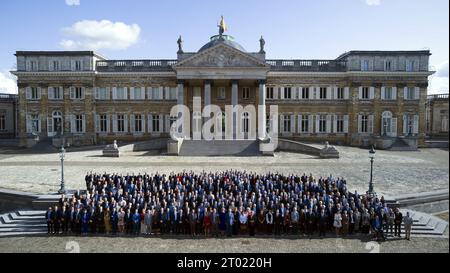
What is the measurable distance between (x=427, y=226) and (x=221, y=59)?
111 ft

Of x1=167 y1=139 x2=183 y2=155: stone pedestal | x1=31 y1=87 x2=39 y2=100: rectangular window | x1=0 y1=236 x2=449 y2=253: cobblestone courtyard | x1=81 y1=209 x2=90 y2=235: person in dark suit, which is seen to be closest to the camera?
x1=0 y1=236 x2=449 y2=253: cobblestone courtyard

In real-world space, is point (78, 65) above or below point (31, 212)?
above

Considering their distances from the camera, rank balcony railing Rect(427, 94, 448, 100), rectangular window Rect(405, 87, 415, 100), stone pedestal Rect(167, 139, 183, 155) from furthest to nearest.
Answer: balcony railing Rect(427, 94, 448, 100) < rectangular window Rect(405, 87, 415, 100) < stone pedestal Rect(167, 139, 183, 155)

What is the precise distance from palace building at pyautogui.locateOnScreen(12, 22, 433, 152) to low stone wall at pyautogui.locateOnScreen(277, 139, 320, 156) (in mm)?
5797

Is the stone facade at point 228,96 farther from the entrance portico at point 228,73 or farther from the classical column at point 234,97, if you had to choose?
the entrance portico at point 228,73

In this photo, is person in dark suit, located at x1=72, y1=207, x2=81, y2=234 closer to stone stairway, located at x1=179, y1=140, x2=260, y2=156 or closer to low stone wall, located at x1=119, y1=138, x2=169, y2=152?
stone stairway, located at x1=179, y1=140, x2=260, y2=156

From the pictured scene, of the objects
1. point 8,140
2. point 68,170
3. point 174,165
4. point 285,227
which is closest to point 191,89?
Result: point 174,165

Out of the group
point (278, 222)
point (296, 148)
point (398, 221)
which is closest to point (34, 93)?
point (296, 148)

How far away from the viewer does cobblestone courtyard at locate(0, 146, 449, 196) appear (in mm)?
22375

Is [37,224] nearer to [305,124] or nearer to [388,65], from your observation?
[305,124]

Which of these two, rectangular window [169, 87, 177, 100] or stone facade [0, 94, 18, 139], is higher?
rectangular window [169, 87, 177, 100]

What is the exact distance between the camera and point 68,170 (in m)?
27.7

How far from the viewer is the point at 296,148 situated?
42312mm

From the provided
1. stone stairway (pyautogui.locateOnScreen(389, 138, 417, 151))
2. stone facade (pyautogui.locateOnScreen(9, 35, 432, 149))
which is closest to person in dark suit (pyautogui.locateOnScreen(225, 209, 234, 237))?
stone facade (pyautogui.locateOnScreen(9, 35, 432, 149))
